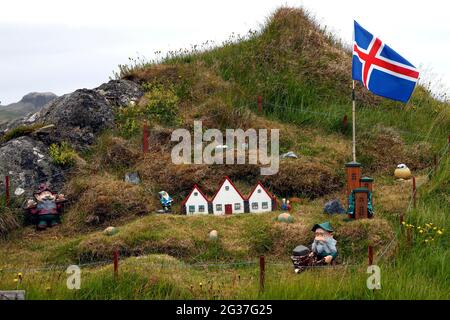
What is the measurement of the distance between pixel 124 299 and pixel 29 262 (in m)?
3.53

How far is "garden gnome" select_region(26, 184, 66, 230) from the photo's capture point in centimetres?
1271

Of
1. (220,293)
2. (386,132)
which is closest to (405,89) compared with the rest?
(386,132)

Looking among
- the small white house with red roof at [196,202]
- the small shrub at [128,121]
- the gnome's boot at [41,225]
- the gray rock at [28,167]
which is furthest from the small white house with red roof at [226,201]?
the small shrub at [128,121]

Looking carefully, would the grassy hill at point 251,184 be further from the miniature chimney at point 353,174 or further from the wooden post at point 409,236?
the miniature chimney at point 353,174

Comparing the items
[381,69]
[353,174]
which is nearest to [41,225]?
[353,174]

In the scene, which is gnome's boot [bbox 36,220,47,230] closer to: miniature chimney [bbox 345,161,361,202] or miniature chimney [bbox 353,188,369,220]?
miniature chimney [bbox 345,161,361,202]

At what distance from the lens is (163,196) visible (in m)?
12.6

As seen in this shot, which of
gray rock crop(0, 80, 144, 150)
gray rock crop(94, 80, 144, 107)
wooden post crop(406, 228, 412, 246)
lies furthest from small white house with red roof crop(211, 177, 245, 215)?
gray rock crop(94, 80, 144, 107)

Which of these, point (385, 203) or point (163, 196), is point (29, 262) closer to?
point (163, 196)

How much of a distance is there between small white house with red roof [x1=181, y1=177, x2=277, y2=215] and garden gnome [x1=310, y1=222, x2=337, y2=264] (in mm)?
2279

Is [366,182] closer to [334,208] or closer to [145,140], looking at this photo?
[334,208]

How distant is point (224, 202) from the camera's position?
12.1m

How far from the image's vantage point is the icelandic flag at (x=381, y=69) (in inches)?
479

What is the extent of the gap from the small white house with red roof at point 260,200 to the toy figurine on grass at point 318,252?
2180mm
